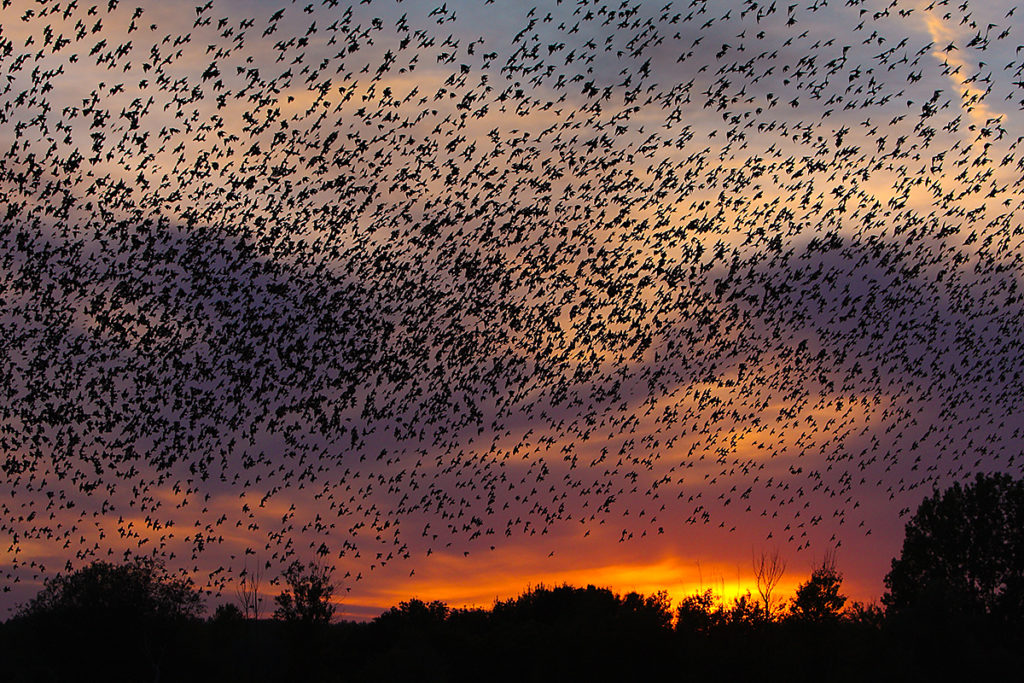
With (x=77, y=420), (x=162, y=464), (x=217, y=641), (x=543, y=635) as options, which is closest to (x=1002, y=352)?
(x=162, y=464)

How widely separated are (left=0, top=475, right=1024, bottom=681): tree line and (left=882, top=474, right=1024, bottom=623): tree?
9 cm

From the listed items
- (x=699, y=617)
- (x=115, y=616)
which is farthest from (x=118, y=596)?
(x=699, y=617)

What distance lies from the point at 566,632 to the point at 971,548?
100ft

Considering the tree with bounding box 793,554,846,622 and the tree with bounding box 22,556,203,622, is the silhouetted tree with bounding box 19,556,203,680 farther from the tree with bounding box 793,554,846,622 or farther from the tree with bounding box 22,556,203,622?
the tree with bounding box 793,554,846,622

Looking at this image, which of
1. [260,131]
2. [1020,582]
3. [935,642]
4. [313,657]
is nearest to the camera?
[260,131]

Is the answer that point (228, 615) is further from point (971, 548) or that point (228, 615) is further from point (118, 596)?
point (971, 548)

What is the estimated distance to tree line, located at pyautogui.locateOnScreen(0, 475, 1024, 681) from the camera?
7694 cm

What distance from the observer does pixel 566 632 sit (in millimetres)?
86125

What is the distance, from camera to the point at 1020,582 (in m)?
76.7

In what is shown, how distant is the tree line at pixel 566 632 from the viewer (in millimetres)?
76938

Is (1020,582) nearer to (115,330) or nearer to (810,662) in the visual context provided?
(810,662)

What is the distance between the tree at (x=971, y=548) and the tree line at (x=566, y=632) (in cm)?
9

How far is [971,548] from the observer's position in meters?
78.7

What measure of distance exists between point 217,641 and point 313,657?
1482 cm
